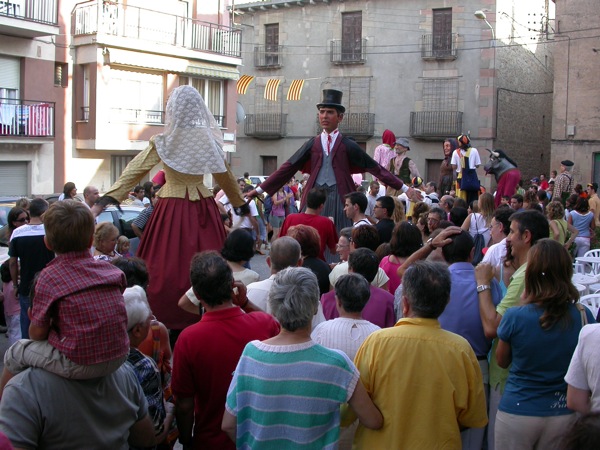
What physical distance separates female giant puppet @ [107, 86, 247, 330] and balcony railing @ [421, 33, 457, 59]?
84.5 feet

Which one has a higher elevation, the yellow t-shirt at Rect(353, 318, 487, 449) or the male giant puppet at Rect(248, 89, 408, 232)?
the male giant puppet at Rect(248, 89, 408, 232)

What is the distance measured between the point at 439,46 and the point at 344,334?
1130 inches

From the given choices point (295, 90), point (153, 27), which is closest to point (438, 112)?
point (295, 90)

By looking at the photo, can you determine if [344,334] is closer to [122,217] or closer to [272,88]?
[122,217]

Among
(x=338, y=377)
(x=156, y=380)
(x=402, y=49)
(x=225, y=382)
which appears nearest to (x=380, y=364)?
(x=338, y=377)

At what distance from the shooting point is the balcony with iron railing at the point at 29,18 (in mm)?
20500

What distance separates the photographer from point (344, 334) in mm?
3686

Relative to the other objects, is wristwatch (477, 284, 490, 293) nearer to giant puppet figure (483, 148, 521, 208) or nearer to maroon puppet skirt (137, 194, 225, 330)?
maroon puppet skirt (137, 194, 225, 330)

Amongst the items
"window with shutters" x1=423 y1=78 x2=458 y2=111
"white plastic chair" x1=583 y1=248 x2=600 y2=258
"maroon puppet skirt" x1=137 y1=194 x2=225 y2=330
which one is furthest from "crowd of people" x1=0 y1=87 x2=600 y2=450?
"window with shutters" x1=423 y1=78 x2=458 y2=111

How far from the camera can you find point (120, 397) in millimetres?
3039

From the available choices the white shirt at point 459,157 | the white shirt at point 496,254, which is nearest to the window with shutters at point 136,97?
the white shirt at point 459,157

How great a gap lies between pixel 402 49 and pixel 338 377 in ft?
97.7

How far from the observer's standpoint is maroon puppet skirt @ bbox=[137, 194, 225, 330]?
19.3 ft

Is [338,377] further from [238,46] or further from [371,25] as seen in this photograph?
[371,25]
